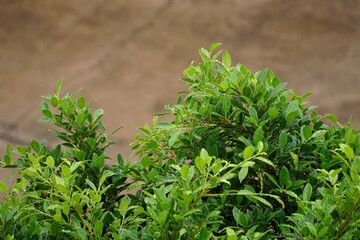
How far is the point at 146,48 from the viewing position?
3.31 m

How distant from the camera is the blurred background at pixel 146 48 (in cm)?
326

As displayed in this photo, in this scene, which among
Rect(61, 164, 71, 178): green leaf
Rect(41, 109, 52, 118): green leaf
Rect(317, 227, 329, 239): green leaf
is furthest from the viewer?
Rect(41, 109, 52, 118): green leaf

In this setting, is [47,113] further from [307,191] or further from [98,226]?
[307,191]

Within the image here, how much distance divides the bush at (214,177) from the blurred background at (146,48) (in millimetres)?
1799

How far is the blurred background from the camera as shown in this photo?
3.26 meters

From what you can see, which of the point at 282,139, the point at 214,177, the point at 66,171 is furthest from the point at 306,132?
the point at 66,171

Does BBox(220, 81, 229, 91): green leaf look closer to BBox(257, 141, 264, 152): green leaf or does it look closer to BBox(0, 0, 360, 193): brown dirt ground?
BBox(257, 141, 264, 152): green leaf

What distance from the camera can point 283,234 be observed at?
1.20 m

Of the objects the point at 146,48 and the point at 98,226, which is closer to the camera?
the point at 98,226

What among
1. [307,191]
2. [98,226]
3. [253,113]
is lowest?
[98,226]

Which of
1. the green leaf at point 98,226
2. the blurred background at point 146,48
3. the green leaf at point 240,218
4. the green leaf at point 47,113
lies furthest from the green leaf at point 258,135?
the blurred background at point 146,48

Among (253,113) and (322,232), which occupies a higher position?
(253,113)

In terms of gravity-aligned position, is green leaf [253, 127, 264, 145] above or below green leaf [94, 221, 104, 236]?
above

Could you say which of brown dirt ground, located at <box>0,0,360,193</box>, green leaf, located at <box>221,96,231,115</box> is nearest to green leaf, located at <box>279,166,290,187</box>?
green leaf, located at <box>221,96,231,115</box>
